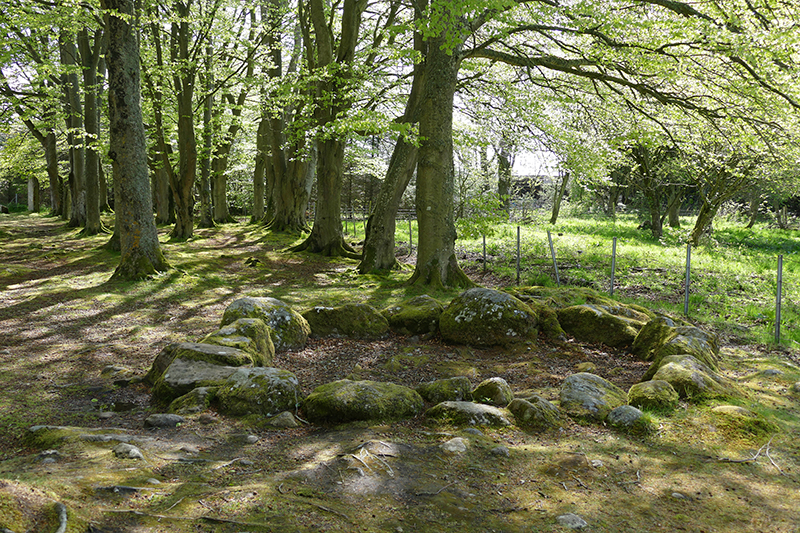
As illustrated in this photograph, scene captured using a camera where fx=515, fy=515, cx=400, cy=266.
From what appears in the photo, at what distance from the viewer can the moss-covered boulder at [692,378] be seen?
4953mm

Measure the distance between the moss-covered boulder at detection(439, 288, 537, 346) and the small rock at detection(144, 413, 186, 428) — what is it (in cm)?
421

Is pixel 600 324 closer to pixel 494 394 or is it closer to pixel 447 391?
pixel 494 394

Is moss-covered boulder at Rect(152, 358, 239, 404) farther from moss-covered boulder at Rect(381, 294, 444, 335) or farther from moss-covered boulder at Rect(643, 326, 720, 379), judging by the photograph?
moss-covered boulder at Rect(643, 326, 720, 379)

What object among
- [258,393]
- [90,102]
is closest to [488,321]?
[258,393]

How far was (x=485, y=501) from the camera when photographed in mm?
3125

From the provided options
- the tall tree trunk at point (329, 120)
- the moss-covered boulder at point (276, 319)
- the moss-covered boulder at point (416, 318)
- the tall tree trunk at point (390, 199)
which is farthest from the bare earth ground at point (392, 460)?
the tall tree trunk at point (329, 120)

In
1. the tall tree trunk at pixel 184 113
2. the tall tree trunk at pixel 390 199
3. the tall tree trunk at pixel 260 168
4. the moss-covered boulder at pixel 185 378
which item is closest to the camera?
the moss-covered boulder at pixel 185 378

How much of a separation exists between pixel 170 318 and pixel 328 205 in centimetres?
836

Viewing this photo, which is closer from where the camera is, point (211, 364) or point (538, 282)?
point (211, 364)

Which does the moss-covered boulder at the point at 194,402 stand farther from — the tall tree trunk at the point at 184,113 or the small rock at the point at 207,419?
the tall tree trunk at the point at 184,113

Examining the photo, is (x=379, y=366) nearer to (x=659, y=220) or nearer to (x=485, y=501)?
(x=485, y=501)

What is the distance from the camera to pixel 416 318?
8000 mm

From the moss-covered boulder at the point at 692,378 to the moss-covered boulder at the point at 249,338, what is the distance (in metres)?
4.35

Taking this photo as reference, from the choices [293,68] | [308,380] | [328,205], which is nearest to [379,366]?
[308,380]
